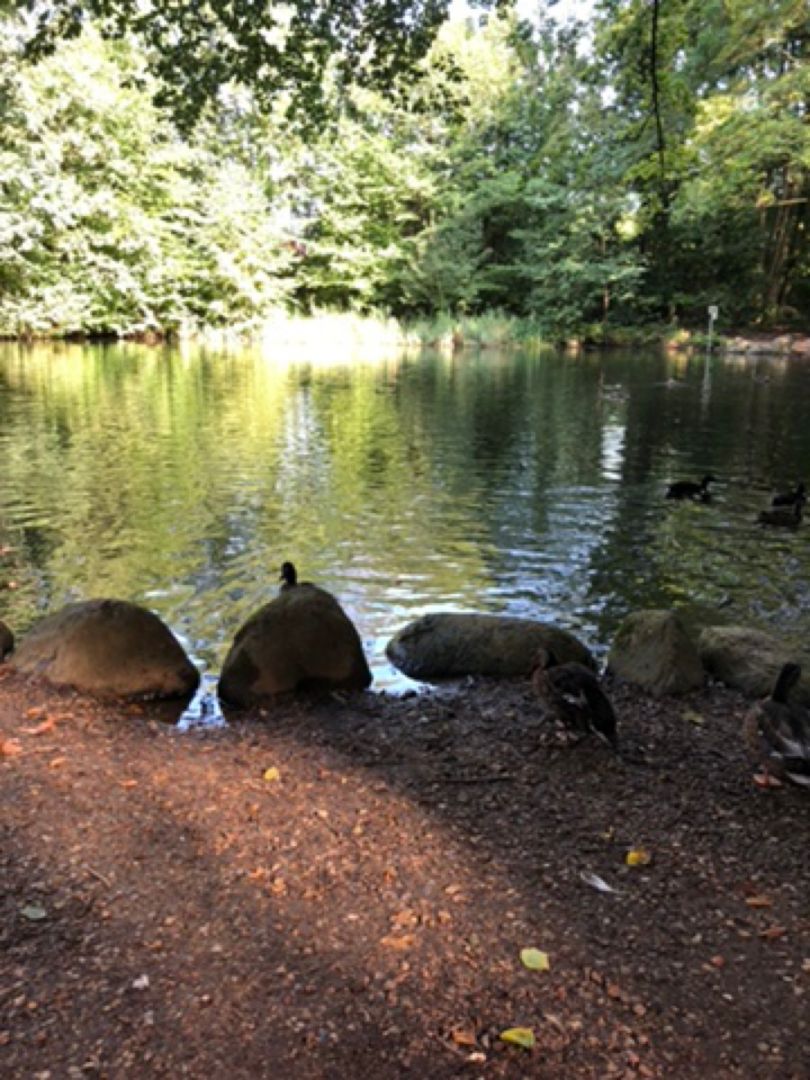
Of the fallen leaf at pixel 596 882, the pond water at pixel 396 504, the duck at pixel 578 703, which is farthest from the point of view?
the pond water at pixel 396 504

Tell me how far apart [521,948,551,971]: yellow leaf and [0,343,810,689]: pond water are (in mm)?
3144

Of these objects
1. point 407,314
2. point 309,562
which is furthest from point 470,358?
point 309,562

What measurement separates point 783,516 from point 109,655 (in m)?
8.24

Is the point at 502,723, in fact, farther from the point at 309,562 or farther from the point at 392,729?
the point at 309,562

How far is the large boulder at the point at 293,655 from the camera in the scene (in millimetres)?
5777

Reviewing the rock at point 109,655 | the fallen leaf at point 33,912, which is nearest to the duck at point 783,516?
the rock at point 109,655

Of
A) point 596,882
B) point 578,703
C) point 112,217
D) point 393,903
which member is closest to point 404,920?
point 393,903

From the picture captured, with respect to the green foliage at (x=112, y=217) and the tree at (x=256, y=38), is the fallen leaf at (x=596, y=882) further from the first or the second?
the green foliage at (x=112, y=217)

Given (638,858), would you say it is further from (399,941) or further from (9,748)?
(9,748)

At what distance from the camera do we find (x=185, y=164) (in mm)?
40438

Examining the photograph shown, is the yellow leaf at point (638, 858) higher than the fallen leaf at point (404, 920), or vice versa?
the fallen leaf at point (404, 920)

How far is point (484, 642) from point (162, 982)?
3788mm

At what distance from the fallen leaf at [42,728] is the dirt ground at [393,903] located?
0.10ft

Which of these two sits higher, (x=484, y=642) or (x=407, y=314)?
(x=407, y=314)
